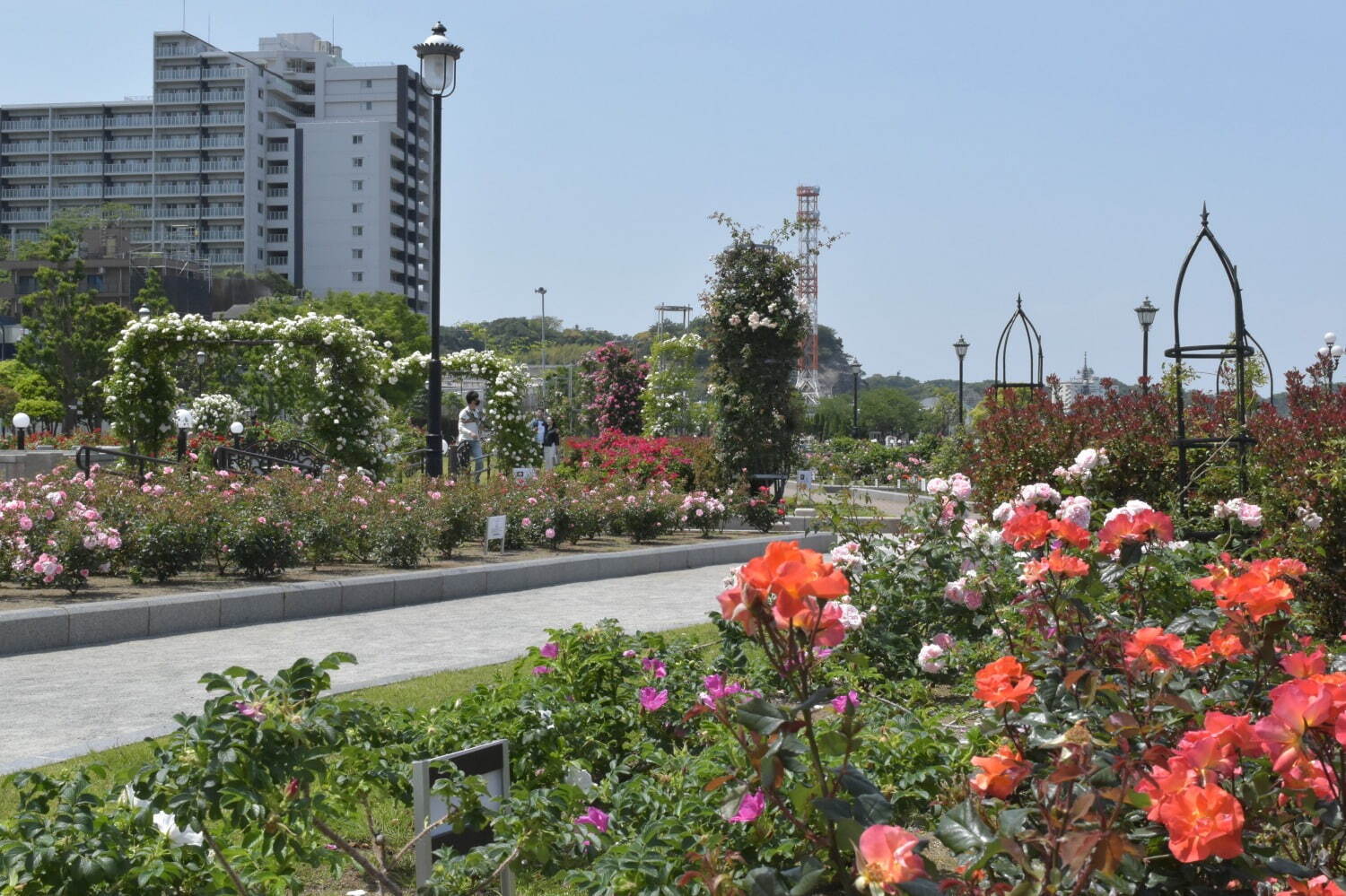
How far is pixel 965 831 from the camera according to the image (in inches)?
77.4

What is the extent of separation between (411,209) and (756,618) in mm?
120120

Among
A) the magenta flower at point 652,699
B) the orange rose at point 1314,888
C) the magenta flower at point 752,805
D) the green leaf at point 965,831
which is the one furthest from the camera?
the magenta flower at point 652,699

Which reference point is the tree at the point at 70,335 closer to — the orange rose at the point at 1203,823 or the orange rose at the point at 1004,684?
the orange rose at the point at 1004,684

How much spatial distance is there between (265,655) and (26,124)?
4890 inches

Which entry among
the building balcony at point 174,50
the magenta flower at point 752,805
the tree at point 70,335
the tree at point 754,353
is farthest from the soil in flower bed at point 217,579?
the building balcony at point 174,50

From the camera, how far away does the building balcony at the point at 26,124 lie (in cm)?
11288

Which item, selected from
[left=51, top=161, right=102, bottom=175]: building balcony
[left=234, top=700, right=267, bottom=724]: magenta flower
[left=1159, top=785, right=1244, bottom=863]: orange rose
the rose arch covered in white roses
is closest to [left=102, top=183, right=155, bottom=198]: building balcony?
[left=51, top=161, right=102, bottom=175]: building balcony

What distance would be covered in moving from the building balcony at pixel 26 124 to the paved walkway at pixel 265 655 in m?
120

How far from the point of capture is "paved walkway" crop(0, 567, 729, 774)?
5836 mm

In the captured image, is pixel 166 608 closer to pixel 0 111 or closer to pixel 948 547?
pixel 948 547

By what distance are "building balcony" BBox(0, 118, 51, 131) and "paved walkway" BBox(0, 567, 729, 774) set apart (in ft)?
394

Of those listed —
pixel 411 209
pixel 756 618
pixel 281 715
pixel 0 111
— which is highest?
pixel 0 111

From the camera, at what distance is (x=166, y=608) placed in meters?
8.62

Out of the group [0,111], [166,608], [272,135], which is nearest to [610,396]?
[166,608]
